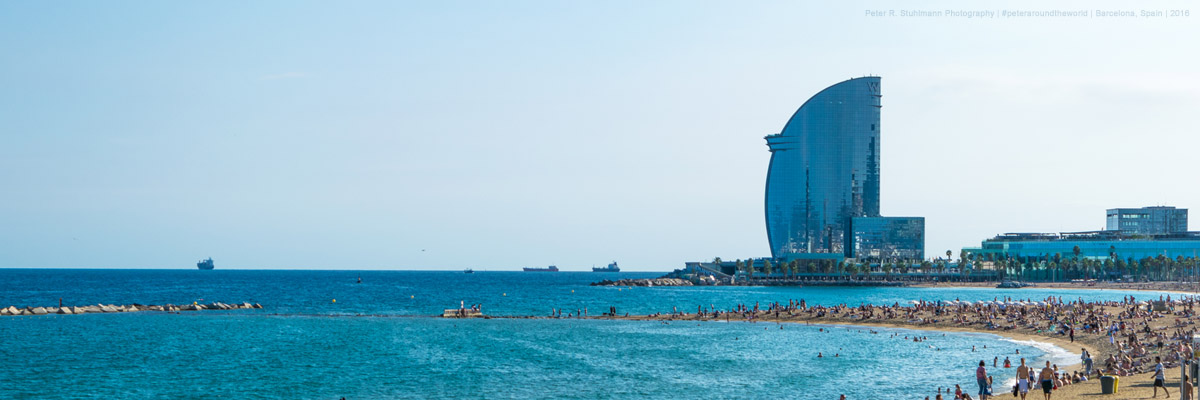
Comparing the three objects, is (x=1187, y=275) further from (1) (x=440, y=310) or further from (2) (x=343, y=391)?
(2) (x=343, y=391)

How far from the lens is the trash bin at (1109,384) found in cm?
3666

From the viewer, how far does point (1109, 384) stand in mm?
36688

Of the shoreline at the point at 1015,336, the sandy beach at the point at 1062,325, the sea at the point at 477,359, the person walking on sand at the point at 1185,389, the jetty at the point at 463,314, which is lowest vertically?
the sea at the point at 477,359

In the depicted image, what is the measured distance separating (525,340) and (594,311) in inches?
1612

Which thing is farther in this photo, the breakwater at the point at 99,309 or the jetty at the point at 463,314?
the breakwater at the point at 99,309

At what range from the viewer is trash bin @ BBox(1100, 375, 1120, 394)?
1443 inches

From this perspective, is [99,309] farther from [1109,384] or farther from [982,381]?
[1109,384]

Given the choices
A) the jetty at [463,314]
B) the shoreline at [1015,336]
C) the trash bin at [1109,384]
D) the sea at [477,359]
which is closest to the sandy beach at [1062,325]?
the shoreline at [1015,336]

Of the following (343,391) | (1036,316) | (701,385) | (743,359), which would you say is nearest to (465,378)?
(343,391)

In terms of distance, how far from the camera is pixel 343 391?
46469 mm

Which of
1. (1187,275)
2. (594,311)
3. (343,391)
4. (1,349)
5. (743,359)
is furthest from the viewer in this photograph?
(1187,275)

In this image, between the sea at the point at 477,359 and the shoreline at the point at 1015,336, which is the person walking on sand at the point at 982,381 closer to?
the sea at the point at 477,359

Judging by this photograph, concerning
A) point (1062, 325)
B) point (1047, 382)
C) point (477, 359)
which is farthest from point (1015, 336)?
point (477, 359)

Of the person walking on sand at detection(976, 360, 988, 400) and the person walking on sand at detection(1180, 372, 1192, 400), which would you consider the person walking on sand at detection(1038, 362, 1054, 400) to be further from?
the person walking on sand at detection(1180, 372, 1192, 400)
